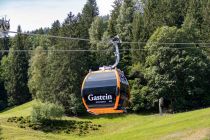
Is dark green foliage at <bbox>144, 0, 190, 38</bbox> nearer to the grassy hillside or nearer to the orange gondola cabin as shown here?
the grassy hillside

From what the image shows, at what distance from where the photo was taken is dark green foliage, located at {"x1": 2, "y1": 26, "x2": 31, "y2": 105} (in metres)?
131

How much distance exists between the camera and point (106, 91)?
89.4ft

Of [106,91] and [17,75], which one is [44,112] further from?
[106,91]

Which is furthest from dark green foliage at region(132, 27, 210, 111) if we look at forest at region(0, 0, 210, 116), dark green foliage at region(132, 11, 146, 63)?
dark green foliage at region(132, 11, 146, 63)

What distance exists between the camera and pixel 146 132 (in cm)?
6319

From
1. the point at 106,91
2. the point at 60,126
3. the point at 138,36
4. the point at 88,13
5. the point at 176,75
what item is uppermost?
the point at 88,13

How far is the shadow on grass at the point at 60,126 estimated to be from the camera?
87.6 m

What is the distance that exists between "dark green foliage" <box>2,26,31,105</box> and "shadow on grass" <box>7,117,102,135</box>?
3823cm

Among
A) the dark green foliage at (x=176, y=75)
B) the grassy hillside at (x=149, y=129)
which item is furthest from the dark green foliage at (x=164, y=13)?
the grassy hillside at (x=149, y=129)

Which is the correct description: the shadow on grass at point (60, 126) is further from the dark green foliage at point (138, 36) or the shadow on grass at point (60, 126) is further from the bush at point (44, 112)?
the dark green foliage at point (138, 36)

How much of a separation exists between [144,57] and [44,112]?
80.6ft

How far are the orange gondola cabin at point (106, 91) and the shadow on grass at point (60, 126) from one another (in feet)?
191

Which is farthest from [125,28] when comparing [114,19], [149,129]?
[149,129]

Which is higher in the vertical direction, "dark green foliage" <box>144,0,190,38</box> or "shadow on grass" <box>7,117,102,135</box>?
"dark green foliage" <box>144,0,190,38</box>
